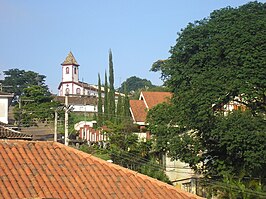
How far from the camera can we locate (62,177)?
8.56 m

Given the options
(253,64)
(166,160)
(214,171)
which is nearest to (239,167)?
(214,171)

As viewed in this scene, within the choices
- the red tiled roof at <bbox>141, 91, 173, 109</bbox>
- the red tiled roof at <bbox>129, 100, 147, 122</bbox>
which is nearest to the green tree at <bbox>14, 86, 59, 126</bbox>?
the red tiled roof at <bbox>129, 100, 147, 122</bbox>

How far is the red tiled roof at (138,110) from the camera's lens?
3841 cm

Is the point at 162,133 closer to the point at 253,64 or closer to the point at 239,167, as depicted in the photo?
the point at 239,167

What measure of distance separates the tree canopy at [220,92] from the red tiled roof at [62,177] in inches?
445

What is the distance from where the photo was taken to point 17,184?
317 inches

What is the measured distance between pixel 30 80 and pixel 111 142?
1753 inches

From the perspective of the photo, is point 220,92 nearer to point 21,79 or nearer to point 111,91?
point 111,91

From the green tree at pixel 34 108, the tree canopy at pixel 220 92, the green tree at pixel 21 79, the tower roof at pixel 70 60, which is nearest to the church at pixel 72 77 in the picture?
the tower roof at pixel 70 60

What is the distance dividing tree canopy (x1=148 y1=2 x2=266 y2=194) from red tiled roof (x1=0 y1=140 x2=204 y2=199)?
11.3m

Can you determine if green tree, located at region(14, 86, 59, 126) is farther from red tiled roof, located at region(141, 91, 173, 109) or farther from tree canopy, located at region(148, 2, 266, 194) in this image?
tree canopy, located at region(148, 2, 266, 194)

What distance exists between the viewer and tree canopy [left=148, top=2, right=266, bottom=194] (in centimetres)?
2003

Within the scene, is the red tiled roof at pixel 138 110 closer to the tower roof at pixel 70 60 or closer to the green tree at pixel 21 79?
the green tree at pixel 21 79

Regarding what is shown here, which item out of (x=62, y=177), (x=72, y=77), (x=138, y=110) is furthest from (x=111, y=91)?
(x=62, y=177)
